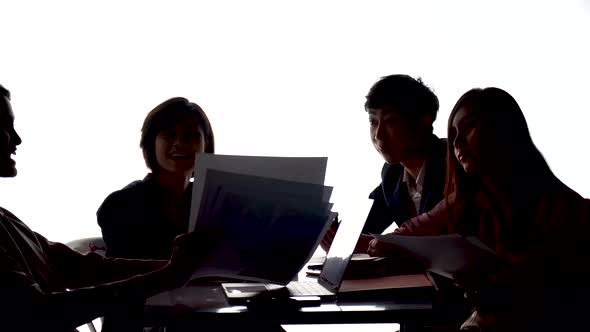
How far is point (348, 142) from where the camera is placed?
2.88m

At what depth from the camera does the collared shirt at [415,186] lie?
2.06 meters

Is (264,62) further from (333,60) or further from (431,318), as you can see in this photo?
(431,318)

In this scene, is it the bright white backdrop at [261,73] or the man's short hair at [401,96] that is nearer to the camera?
the man's short hair at [401,96]

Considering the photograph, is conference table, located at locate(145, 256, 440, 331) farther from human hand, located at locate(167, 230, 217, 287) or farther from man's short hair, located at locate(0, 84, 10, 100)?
man's short hair, located at locate(0, 84, 10, 100)

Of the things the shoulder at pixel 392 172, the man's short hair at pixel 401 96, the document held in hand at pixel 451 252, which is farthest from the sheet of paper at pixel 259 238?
the shoulder at pixel 392 172

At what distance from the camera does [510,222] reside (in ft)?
4.35

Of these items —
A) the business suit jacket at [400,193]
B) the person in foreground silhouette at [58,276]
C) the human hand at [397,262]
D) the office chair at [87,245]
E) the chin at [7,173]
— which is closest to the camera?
the person in foreground silhouette at [58,276]

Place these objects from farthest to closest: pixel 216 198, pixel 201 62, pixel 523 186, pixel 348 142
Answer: pixel 348 142 < pixel 201 62 < pixel 523 186 < pixel 216 198

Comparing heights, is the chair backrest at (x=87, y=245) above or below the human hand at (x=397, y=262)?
below

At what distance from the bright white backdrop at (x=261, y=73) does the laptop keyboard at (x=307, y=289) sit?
139 centimetres

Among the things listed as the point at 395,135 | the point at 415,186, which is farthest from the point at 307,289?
the point at 415,186

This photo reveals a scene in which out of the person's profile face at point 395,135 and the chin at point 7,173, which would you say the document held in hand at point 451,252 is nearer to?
the chin at point 7,173

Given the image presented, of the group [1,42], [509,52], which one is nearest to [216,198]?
[1,42]

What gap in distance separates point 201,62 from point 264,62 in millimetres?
312
